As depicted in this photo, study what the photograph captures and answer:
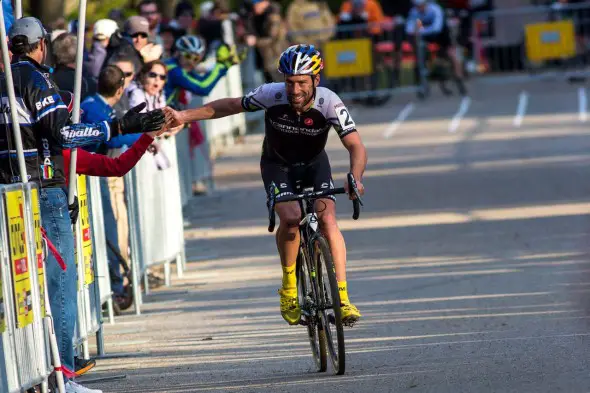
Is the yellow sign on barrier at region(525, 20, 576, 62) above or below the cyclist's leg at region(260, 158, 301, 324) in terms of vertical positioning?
above

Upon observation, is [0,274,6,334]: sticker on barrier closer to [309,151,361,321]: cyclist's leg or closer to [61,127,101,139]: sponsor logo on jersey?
[61,127,101,139]: sponsor logo on jersey

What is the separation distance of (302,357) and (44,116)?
2710 millimetres

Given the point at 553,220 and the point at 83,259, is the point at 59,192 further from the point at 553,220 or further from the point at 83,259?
the point at 553,220

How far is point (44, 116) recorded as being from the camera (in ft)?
26.6

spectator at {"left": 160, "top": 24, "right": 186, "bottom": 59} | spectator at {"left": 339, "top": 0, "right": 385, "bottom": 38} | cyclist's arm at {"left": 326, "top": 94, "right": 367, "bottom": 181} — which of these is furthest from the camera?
spectator at {"left": 339, "top": 0, "right": 385, "bottom": 38}

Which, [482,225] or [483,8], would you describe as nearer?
[482,225]

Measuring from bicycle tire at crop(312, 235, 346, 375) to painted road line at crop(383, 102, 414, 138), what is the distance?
16.1 meters

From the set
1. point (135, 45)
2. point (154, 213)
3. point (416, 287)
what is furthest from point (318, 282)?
point (135, 45)

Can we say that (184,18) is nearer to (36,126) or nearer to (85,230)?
(85,230)

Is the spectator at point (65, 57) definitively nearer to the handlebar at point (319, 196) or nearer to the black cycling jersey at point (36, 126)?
the handlebar at point (319, 196)

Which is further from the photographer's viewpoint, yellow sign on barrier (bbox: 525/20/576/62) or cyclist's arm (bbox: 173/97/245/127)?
yellow sign on barrier (bbox: 525/20/576/62)

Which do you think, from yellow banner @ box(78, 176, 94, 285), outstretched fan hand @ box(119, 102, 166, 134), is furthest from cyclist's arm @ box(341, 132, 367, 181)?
yellow banner @ box(78, 176, 94, 285)

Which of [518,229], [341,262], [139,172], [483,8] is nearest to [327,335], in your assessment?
[341,262]

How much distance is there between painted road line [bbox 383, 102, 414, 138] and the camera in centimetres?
2578
